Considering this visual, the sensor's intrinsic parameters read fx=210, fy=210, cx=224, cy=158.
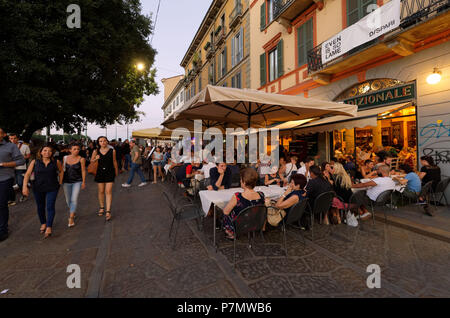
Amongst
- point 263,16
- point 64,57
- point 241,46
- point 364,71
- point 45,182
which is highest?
point 263,16

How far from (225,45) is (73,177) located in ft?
59.2

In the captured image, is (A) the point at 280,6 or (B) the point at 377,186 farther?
(A) the point at 280,6

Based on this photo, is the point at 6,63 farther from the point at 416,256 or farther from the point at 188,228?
the point at 416,256

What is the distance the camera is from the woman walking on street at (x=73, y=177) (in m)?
4.33

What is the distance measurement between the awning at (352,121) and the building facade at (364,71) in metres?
0.03

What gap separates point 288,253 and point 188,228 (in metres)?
2.03

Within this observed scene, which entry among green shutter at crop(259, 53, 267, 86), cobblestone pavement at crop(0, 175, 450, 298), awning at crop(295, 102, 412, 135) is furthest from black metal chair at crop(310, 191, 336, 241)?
green shutter at crop(259, 53, 267, 86)

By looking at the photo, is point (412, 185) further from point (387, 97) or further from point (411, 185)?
point (387, 97)

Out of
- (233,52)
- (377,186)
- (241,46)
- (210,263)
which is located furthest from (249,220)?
(233,52)

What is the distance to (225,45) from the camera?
18.7 m

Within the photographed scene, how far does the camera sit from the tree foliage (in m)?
8.97

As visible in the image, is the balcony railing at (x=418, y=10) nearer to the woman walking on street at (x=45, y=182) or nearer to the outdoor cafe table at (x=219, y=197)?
the outdoor cafe table at (x=219, y=197)

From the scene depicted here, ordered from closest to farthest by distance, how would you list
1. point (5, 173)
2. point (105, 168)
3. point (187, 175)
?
point (5, 173) < point (105, 168) < point (187, 175)
